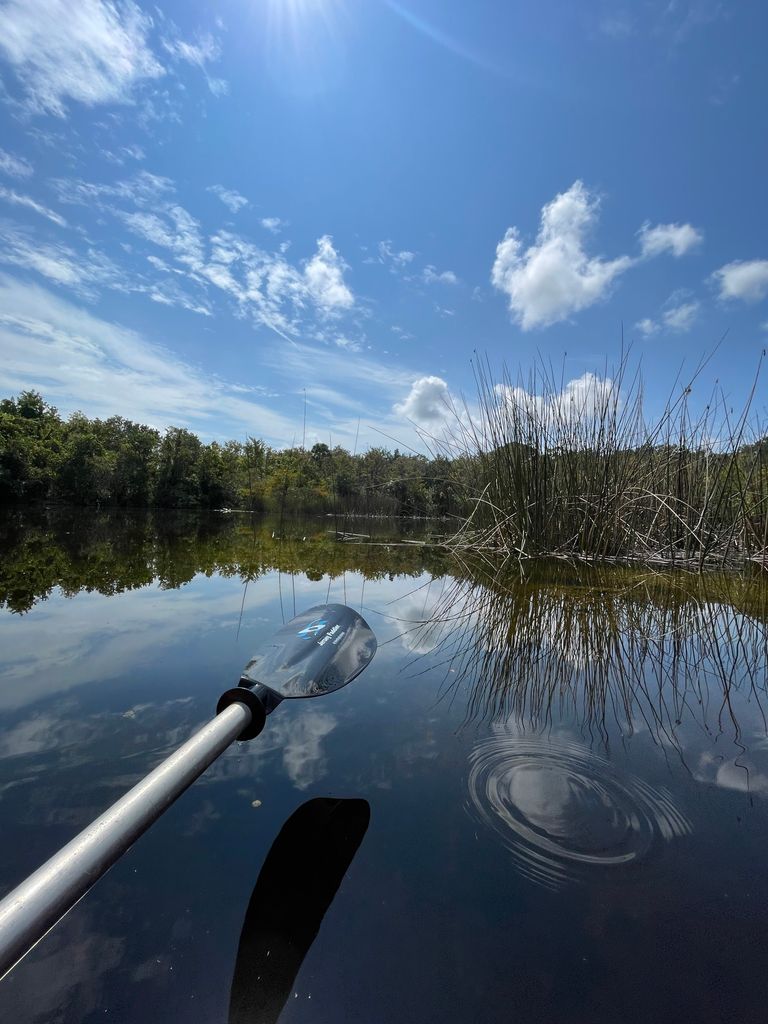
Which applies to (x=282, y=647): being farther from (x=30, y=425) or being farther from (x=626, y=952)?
(x=30, y=425)

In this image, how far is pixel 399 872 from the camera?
0.76 meters

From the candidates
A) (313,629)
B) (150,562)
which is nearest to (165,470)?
(150,562)

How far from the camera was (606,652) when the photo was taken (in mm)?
1848

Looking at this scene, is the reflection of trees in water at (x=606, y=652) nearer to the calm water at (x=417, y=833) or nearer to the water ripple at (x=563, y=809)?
the calm water at (x=417, y=833)

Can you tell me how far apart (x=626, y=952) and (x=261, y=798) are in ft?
2.15

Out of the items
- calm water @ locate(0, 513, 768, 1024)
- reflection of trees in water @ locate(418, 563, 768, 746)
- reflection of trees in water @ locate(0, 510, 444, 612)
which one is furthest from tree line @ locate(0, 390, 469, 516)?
calm water @ locate(0, 513, 768, 1024)

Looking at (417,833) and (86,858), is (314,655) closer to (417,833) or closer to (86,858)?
(417,833)

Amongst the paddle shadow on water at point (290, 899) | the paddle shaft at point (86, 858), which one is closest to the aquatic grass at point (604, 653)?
the paddle shadow on water at point (290, 899)

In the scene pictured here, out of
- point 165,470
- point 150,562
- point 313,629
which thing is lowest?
point 150,562

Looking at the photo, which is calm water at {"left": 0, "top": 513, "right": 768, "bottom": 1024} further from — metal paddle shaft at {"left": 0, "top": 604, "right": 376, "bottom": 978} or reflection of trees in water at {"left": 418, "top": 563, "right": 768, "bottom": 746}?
metal paddle shaft at {"left": 0, "top": 604, "right": 376, "bottom": 978}

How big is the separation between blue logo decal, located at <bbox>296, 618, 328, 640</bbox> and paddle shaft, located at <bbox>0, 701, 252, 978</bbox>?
0.55 m

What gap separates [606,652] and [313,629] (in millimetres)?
1214

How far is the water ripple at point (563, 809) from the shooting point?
2.57 feet

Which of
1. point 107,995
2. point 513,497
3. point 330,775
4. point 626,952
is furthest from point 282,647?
point 513,497
